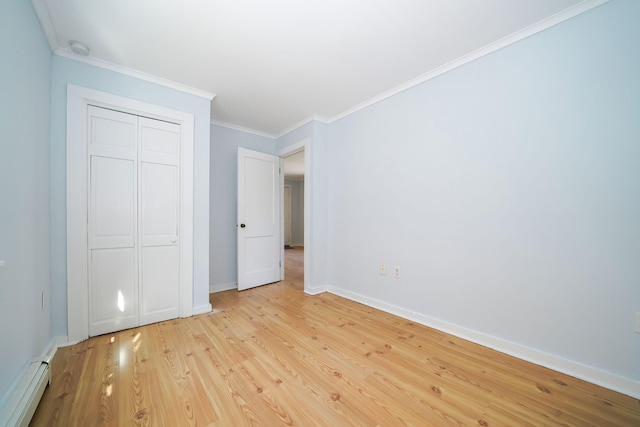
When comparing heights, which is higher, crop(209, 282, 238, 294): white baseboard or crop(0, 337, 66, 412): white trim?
crop(0, 337, 66, 412): white trim

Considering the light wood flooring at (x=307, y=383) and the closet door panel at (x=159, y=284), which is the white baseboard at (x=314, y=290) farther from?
the closet door panel at (x=159, y=284)

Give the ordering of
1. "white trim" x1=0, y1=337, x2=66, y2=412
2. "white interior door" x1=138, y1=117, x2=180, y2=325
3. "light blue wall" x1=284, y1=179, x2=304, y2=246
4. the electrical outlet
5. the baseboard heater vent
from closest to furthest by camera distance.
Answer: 1. the baseboard heater vent
2. "white trim" x1=0, y1=337, x2=66, y2=412
3. "white interior door" x1=138, y1=117, x2=180, y2=325
4. the electrical outlet
5. "light blue wall" x1=284, y1=179, x2=304, y2=246

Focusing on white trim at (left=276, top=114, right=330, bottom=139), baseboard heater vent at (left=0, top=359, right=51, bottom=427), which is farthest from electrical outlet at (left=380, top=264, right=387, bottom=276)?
baseboard heater vent at (left=0, top=359, right=51, bottom=427)

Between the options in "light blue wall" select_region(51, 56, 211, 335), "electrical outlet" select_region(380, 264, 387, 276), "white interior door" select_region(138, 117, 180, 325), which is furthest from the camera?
"electrical outlet" select_region(380, 264, 387, 276)

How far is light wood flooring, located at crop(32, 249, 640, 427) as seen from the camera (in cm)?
127

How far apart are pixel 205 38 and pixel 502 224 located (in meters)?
2.86

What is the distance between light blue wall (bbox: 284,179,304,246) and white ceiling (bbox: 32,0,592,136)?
6.36 metres

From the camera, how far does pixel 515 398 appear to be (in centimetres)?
141

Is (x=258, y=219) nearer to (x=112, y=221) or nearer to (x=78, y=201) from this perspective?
(x=112, y=221)

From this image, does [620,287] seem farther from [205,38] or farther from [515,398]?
[205,38]

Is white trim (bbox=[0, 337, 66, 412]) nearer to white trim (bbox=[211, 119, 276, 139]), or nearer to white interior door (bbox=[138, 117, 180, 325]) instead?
white interior door (bbox=[138, 117, 180, 325])

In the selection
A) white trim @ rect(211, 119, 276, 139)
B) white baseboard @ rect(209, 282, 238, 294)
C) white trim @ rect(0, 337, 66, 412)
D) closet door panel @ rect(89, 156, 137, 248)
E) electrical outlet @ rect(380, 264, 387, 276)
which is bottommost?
white baseboard @ rect(209, 282, 238, 294)

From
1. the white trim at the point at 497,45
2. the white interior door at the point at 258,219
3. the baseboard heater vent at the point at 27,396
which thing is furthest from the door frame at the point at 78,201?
the white trim at the point at 497,45

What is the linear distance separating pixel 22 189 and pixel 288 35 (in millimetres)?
2093
